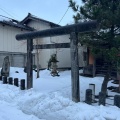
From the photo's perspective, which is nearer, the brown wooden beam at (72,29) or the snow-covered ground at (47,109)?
the snow-covered ground at (47,109)

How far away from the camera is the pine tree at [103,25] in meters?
8.66

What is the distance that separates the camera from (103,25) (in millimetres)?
9031

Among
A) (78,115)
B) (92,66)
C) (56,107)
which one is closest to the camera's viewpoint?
(78,115)

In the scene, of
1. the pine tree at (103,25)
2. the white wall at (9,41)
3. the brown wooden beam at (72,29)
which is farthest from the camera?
the white wall at (9,41)

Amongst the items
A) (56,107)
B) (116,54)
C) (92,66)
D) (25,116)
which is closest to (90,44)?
(116,54)

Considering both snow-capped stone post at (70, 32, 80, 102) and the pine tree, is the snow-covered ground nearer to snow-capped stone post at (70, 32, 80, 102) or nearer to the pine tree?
snow-capped stone post at (70, 32, 80, 102)

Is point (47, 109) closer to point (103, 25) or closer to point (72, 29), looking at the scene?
point (72, 29)

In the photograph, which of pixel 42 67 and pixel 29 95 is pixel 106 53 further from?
pixel 42 67

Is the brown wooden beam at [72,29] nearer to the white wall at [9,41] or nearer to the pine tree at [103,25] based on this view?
the pine tree at [103,25]

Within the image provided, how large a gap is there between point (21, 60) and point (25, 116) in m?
17.6

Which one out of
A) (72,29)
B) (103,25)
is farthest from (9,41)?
(103,25)

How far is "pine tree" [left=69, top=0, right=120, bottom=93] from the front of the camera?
8664mm

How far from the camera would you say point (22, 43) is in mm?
24188

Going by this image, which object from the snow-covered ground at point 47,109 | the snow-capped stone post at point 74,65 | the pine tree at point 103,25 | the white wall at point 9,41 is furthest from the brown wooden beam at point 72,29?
the white wall at point 9,41
